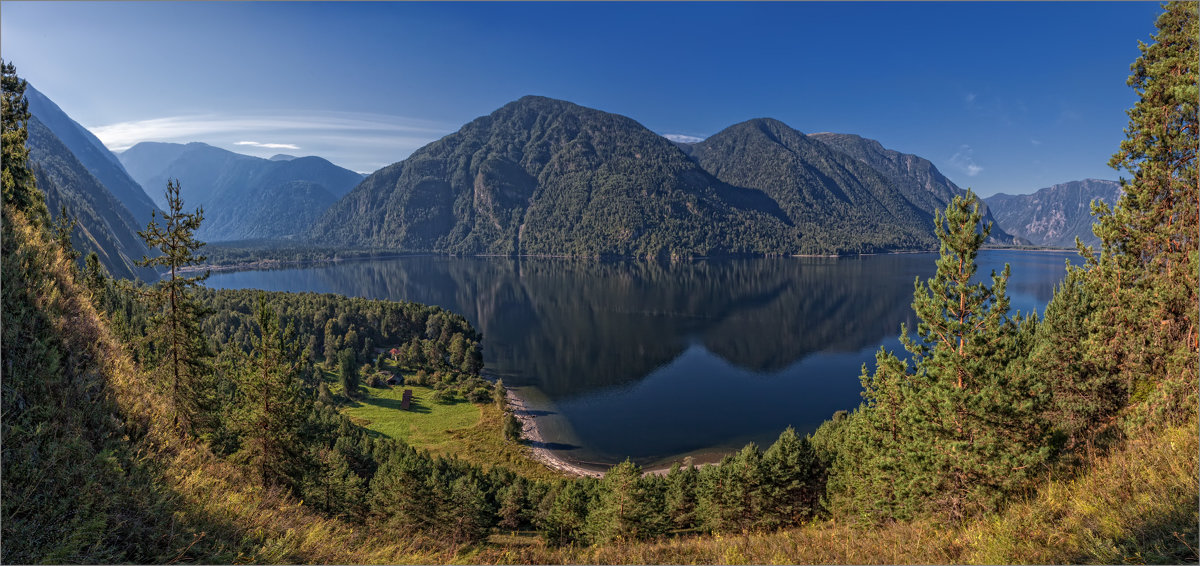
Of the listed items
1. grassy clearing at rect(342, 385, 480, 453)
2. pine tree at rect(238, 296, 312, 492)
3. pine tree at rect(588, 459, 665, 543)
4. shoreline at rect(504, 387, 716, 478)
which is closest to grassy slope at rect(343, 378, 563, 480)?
grassy clearing at rect(342, 385, 480, 453)

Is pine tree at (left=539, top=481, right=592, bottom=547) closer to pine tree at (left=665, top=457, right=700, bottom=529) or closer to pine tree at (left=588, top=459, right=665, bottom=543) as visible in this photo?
pine tree at (left=588, top=459, right=665, bottom=543)

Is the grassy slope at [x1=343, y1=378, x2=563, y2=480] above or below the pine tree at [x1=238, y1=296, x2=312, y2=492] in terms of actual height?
below

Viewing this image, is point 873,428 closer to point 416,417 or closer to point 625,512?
point 625,512

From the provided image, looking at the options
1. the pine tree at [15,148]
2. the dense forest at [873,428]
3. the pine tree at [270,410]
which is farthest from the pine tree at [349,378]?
the pine tree at [270,410]

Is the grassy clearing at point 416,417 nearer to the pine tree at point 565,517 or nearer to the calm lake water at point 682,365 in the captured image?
the calm lake water at point 682,365

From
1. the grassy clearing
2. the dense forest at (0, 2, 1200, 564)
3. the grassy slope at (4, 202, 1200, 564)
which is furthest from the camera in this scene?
the grassy clearing
